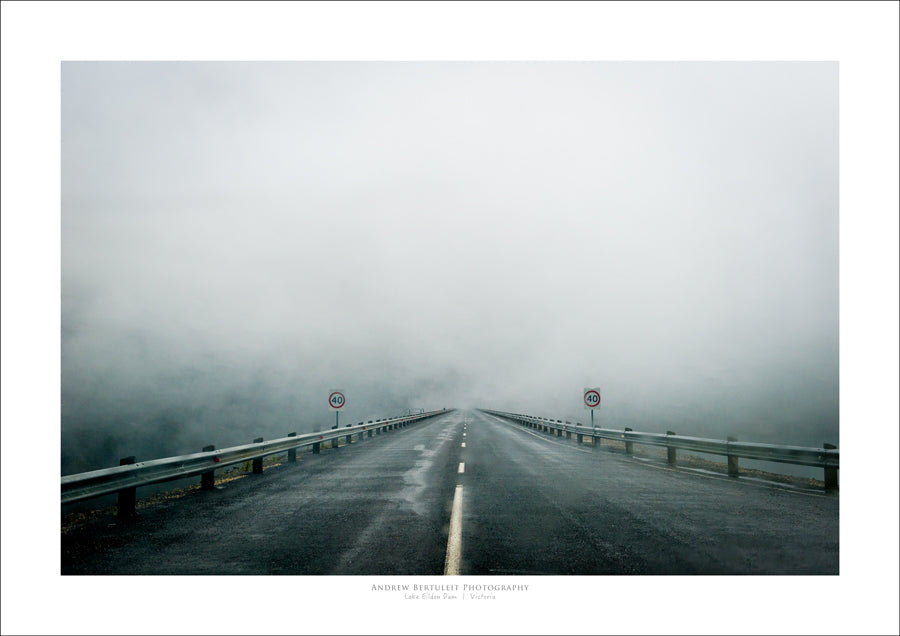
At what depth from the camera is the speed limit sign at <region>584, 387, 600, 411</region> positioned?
68.6 feet

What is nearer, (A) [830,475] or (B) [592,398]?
(A) [830,475]

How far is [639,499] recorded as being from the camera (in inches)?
313

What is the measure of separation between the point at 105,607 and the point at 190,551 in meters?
1.05

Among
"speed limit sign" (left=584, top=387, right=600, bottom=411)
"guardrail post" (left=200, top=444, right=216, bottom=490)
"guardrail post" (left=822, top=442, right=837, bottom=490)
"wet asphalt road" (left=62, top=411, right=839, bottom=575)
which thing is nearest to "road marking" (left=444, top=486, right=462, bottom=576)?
"wet asphalt road" (left=62, top=411, right=839, bottom=575)

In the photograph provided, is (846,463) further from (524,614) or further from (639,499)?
(524,614)

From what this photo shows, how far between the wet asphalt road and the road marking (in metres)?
0.06

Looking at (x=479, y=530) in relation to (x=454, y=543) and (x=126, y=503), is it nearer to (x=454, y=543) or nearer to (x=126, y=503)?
(x=454, y=543)

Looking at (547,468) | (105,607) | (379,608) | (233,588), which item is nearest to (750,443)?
(547,468)

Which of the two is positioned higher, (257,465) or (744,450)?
(744,450)

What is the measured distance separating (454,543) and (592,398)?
17365 millimetres

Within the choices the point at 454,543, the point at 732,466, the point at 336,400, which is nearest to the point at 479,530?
the point at 454,543

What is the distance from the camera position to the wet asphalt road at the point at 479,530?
4.69 meters

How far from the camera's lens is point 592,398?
2125cm

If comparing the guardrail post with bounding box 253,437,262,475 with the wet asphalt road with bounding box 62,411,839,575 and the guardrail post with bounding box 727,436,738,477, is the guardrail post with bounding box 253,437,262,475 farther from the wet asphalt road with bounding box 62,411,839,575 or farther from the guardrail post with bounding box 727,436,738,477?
the guardrail post with bounding box 727,436,738,477
